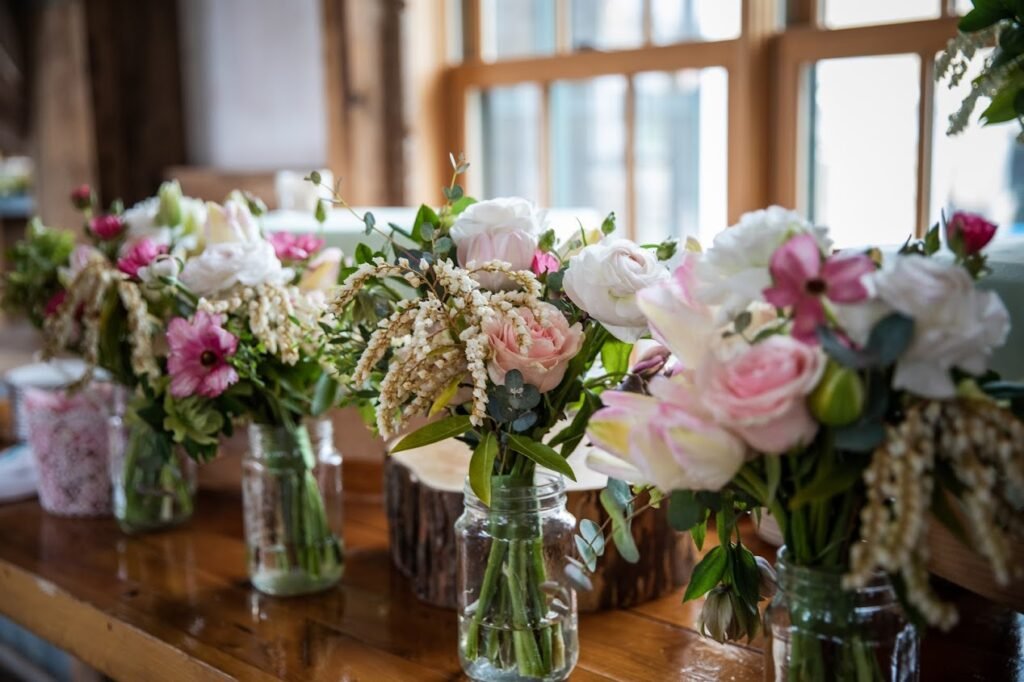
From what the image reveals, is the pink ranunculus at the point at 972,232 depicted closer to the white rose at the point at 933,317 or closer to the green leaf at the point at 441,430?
the white rose at the point at 933,317

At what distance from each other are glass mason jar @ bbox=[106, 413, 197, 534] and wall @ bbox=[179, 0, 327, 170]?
1.30 metres

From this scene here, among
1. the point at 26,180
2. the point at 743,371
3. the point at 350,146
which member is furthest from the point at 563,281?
the point at 26,180

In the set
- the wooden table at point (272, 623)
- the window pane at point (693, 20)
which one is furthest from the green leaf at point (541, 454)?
the window pane at point (693, 20)

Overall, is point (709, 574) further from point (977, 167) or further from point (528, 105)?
point (528, 105)

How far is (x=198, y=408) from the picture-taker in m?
1.19

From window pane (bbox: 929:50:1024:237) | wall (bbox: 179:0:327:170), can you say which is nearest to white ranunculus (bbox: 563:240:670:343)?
window pane (bbox: 929:50:1024:237)

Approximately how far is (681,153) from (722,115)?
4.8 inches

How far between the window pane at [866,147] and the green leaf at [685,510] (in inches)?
37.8

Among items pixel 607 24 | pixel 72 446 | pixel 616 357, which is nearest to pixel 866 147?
pixel 607 24

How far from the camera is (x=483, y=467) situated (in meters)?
0.94

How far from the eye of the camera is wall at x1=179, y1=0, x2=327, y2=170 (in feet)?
8.96

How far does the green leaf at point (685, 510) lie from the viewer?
81 centimetres

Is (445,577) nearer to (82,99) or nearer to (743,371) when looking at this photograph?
(743,371)

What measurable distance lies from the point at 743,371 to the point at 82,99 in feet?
8.64
